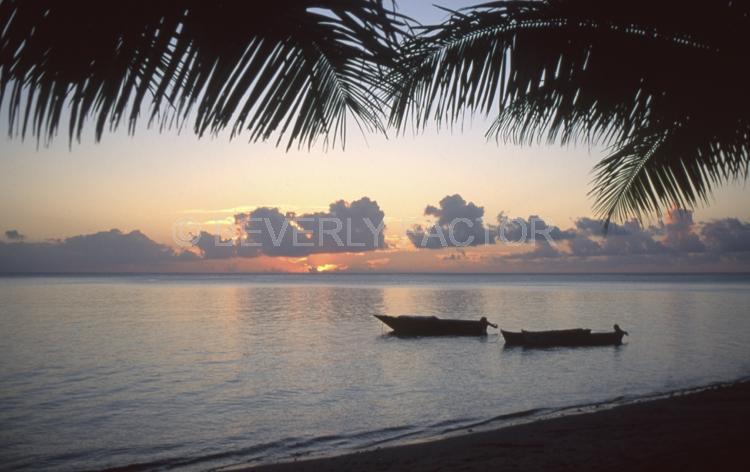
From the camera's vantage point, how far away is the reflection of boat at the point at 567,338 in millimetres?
30719

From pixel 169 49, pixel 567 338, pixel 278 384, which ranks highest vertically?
pixel 169 49

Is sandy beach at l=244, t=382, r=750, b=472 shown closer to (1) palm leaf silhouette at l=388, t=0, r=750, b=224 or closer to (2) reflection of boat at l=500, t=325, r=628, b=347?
(1) palm leaf silhouette at l=388, t=0, r=750, b=224

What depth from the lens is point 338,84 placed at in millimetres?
1518

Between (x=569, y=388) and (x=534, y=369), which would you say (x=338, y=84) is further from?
(x=534, y=369)

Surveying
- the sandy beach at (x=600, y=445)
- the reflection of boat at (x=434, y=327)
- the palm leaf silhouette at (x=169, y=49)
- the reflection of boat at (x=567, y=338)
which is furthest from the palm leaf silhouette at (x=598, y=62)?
the reflection of boat at (x=434, y=327)

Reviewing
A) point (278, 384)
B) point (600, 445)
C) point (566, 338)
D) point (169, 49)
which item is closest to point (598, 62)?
point (169, 49)

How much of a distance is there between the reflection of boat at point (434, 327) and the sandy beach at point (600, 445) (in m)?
22.6

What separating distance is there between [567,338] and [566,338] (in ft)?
0.24

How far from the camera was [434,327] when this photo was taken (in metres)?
37.2

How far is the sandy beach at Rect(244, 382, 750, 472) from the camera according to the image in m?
8.44

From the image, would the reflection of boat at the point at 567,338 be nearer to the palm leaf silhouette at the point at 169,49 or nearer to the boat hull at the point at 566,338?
the boat hull at the point at 566,338

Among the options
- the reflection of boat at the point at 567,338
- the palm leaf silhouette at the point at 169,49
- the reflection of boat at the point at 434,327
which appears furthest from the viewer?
the reflection of boat at the point at 434,327

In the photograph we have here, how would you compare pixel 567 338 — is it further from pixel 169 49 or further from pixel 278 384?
pixel 169 49

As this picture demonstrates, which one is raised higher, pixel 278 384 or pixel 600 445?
pixel 600 445
